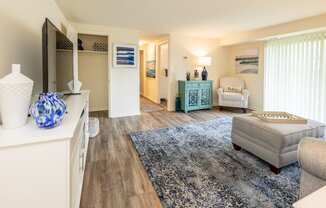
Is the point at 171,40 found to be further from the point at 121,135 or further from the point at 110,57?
the point at 121,135

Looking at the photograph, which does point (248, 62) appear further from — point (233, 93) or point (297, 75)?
point (297, 75)

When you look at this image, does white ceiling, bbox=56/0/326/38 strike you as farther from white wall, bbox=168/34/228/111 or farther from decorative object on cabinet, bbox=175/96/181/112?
decorative object on cabinet, bbox=175/96/181/112

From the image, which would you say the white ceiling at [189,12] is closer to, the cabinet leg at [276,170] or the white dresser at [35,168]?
the cabinet leg at [276,170]

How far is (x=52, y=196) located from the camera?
41.4 inches

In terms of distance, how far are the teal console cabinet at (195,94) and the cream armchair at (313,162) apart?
4.13 meters

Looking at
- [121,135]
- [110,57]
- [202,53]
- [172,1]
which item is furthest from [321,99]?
[110,57]

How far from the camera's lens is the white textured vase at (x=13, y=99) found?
1.05m

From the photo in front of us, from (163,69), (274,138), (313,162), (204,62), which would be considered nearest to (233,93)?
(204,62)

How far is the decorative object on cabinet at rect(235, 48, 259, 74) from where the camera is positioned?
534 centimetres

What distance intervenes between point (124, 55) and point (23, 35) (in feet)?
9.60

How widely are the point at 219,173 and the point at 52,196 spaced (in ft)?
5.65

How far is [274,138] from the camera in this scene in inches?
84.1

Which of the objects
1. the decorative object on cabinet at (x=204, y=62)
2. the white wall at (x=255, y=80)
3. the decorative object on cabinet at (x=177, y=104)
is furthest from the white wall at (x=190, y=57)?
the white wall at (x=255, y=80)

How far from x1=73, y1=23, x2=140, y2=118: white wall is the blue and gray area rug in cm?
178
